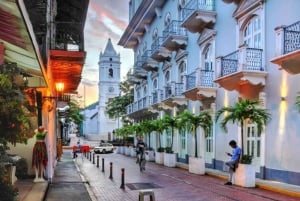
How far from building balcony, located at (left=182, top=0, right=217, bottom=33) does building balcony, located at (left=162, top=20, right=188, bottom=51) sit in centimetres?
346

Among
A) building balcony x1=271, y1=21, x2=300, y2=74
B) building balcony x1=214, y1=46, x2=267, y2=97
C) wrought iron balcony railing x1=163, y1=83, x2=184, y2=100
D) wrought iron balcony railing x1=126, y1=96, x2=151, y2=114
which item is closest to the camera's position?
building balcony x1=271, y1=21, x2=300, y2=74

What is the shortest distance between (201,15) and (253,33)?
14.7 feet

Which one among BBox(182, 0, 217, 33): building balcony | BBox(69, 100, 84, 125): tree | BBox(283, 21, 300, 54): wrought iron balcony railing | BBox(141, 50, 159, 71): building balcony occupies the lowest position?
BBox(69, 100, 84, 125): tree

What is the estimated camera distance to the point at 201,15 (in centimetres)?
2289

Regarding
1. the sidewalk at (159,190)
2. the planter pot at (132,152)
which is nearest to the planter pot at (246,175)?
the sidewalk at (159,190)

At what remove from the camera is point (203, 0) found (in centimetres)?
2342

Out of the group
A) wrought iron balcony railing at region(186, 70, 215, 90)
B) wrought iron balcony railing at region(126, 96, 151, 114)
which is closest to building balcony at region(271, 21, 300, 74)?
wrought iron balcony railing at region(186, 70, 215, 90)

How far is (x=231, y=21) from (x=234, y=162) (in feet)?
25.1

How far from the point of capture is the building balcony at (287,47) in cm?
1452

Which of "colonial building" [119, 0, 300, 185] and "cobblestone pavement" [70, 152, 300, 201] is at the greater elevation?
"colonial building" [119, 0, 300, 185]

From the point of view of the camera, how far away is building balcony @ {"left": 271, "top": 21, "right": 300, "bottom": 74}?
47.6 ft

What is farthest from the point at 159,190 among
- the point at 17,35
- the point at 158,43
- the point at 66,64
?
the point at 158,43

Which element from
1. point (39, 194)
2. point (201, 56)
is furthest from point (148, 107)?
point (39, 194)

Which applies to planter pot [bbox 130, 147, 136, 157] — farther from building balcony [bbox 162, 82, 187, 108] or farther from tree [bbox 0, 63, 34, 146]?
tree [bbox 0, 63, 34, 146]
